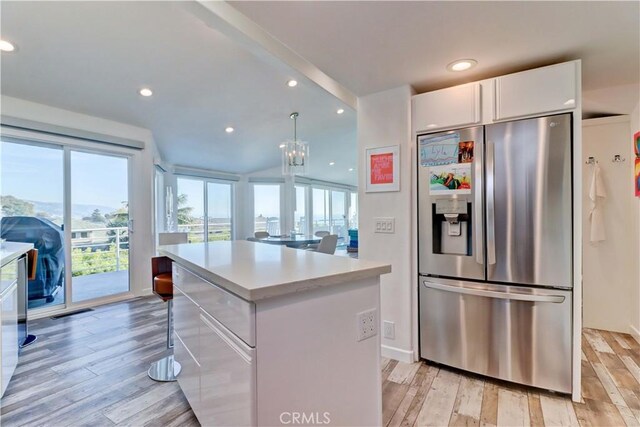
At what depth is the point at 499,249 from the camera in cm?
206

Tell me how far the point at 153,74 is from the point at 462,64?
9.43ft

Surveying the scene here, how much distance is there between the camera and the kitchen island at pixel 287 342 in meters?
1.04

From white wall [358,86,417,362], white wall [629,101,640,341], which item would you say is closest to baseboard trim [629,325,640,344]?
white wall [629,101,640,341]

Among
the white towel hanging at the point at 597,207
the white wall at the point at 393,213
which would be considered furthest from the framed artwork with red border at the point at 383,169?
the white towel hanging at the point at 597,207

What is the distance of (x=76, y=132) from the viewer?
3.65m

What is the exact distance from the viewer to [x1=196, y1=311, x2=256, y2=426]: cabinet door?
1.04m

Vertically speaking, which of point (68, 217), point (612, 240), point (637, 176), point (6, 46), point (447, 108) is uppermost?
point (6, 46)

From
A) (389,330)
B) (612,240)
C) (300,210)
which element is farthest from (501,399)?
(300,210)

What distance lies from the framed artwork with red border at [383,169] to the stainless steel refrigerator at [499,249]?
189 mm

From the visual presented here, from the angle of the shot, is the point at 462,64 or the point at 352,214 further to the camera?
the point at 352,214

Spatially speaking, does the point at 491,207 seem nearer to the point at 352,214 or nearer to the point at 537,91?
the point at 537,91

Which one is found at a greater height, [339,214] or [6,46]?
[6,46]

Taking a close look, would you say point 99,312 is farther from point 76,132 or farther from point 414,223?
point 414,223

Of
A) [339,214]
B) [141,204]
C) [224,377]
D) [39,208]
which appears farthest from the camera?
[339,214]
